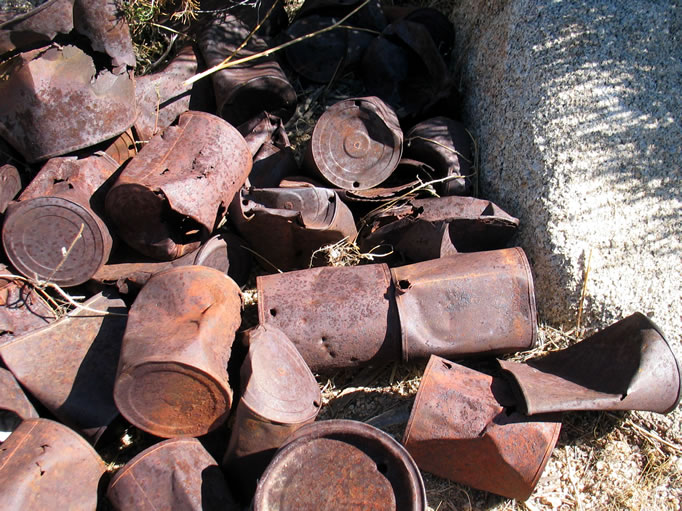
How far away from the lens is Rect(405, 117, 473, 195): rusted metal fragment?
352 centimetres

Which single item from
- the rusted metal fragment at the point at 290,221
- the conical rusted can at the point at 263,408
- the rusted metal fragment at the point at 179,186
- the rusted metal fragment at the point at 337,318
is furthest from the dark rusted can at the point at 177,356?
the rusted metal fragment at the point at 290,221

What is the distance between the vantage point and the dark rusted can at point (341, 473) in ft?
7.07

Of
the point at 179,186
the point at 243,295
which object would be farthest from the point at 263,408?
the point at 179,186

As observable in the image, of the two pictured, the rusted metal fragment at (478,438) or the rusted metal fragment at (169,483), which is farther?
the rusted metal fragment at (478,438)

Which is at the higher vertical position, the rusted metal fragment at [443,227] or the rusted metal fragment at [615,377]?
the rusted metal fragment at [443,227]

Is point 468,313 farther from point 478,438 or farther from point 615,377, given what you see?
point 615,377

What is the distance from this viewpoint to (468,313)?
9.37 ft

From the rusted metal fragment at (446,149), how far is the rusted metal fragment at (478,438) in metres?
1.40

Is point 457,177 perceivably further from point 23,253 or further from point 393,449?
point 23,253

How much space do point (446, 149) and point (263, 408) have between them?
6.69 ft

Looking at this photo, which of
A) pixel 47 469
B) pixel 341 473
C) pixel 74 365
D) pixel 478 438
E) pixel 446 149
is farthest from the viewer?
pixel 446 149

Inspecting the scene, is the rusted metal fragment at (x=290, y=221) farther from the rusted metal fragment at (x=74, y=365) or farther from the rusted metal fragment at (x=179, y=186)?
the rusted metal fragment at (x=74, y=365)

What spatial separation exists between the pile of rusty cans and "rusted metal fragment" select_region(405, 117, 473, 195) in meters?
0.02

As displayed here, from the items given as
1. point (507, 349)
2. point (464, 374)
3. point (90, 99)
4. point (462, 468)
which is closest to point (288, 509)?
point (462, 468)
